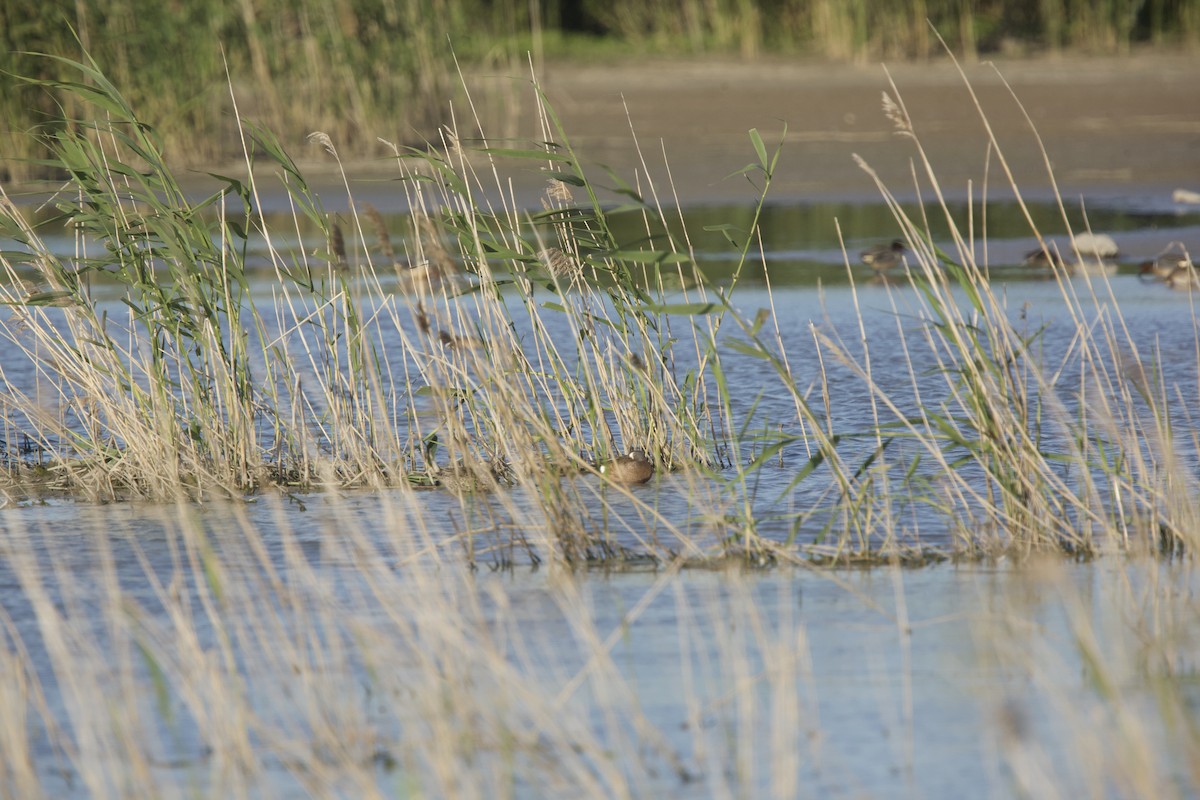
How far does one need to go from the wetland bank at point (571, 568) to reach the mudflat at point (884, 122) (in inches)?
236

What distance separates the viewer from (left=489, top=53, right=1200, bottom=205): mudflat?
1252cm

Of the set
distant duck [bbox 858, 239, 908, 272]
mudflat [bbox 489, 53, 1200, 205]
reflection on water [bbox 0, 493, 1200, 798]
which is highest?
reflection on water [bbox 0, 493, 1200, 798]

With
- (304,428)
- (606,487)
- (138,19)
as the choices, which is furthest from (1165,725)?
(138,19)

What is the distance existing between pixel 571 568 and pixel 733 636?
0.64m

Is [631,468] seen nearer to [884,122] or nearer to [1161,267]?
[1161,267]

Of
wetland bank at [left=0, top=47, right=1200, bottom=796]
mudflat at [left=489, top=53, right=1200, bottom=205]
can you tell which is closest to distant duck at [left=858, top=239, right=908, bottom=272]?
mudflat at [left=489, top=53, right=1200, bottom=205]

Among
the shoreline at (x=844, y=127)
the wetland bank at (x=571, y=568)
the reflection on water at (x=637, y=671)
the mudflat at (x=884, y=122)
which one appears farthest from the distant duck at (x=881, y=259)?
the reflection on water at (x=637, y=671)

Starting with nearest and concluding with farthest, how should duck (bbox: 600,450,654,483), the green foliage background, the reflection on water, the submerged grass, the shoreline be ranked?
the reflection on water
the submerged grass
duck (bbox: 600,450,654,483)
the green foliage background
the shoreline

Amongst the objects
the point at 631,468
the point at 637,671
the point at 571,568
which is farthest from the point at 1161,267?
the point at 637,671

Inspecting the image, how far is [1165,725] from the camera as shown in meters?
3.05

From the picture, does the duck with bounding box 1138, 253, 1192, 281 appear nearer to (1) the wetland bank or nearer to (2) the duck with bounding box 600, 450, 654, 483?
(1) the wetland bank

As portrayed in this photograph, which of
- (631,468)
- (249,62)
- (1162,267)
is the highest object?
(249,62)

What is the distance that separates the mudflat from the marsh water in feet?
21.3

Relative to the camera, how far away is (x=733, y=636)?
355 centimetres
